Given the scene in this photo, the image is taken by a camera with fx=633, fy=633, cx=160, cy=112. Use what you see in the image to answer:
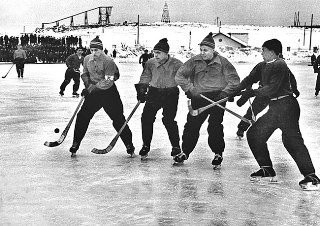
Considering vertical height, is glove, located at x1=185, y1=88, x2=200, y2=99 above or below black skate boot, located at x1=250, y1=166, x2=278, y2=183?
above

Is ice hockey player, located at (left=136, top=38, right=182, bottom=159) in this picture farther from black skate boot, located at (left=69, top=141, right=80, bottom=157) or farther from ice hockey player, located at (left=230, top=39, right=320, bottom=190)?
ice hockey player, located at (left=230, top=39, right=320, bottom=190)

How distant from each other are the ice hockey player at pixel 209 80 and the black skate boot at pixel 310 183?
1.29 metres

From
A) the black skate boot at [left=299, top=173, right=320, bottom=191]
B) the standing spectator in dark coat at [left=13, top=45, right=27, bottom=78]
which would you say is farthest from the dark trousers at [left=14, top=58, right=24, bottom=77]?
the black skate boot at [left=299, top=173, right=320, bottom=191]

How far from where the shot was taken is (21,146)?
852cm

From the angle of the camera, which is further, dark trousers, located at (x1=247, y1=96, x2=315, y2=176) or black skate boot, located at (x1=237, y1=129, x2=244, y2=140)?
black skate boot, located at (x1=237, y1=129, x2=244, y2=140)

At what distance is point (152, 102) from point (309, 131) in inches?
151

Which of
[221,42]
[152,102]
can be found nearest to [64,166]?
[152,102]

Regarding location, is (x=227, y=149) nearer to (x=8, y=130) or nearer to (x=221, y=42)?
(x=8, y=130)

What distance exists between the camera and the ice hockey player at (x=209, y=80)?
6.94m

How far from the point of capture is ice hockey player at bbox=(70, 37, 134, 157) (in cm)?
764

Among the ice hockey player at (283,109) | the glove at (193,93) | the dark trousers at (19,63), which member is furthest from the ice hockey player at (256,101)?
the dark trousers at (19,63)

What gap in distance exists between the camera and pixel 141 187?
595cm

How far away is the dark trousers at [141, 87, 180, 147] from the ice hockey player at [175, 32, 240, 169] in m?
0.36

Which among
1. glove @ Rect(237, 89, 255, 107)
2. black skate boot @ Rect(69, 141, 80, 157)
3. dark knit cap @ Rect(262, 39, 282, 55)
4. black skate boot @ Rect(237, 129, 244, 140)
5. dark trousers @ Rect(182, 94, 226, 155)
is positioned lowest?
black skate boot @ Rect(237, 129, 244, 140)
